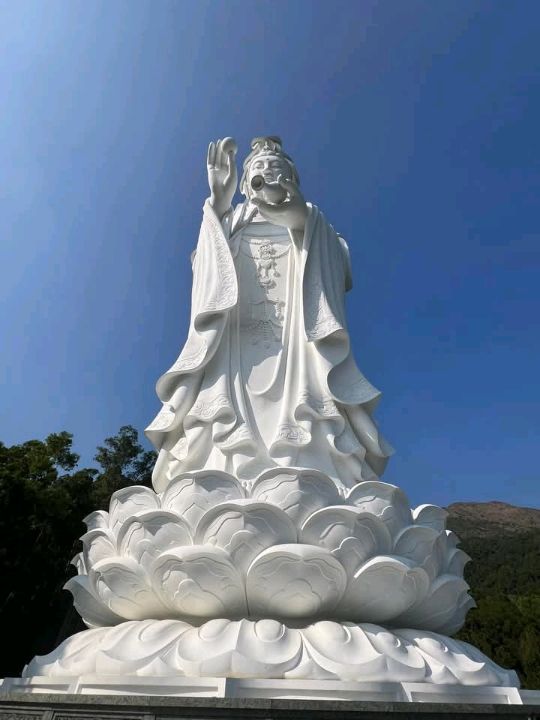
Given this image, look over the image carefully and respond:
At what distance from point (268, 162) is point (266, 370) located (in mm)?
2220

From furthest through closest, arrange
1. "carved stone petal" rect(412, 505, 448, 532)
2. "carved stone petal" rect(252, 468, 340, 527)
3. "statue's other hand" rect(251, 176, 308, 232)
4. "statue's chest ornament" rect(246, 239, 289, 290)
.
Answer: "statue's chest ornament" rect(246, 239, 289, 290), "statue's other hand" rect(251, 176, 308, 232), "carved stone petal" rect(412, 505, 448, 532), "carved stone petal" rect(252, 468, 340, 527)

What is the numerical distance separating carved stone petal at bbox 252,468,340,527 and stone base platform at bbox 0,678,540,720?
93 cm

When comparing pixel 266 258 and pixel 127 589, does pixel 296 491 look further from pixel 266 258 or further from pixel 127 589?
pixel 266 258

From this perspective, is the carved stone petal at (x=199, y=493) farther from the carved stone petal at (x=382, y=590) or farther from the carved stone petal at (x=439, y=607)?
the carved stone petal at (x=439, y=607)

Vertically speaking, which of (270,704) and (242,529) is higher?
(242,529)

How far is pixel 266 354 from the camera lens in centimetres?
503

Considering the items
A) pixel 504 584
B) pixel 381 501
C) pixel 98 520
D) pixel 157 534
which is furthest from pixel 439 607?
pixel 504 584

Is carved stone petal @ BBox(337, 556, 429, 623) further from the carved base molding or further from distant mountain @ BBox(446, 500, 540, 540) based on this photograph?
distant mountain @ BBox(446, 500, 540, 540)

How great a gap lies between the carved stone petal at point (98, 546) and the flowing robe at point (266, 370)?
886 millimetres

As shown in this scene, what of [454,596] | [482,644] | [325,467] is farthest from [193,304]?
[482,644]

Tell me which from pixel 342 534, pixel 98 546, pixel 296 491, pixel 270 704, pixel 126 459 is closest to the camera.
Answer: pixel 270 704

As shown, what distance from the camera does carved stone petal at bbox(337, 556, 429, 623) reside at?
3.25 metres

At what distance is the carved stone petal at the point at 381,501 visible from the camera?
3.48 m

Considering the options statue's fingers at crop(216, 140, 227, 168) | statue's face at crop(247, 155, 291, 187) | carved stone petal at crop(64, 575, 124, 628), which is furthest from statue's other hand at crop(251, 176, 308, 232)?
carved stone petal at crop(64, 575, 124, 628)
